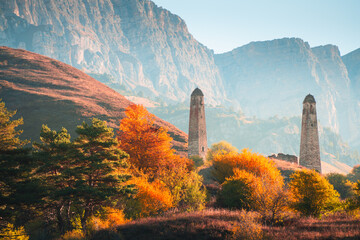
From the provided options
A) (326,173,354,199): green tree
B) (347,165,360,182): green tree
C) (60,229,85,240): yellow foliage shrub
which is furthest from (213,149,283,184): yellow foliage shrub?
(347,165,360,182): green tree

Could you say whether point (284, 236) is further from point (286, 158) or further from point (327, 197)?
point (286, 158)

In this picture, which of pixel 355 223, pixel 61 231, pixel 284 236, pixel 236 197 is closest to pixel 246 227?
pixel 284 236

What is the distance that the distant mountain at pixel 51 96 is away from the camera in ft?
214

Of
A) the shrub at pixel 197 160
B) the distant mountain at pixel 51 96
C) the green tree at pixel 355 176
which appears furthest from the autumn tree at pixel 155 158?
the green tree at pixel 355 176

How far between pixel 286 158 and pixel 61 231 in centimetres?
4406

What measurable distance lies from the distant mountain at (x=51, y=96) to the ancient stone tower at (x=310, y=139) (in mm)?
27326

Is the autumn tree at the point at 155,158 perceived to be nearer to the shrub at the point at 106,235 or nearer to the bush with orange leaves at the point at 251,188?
the bush with orange leaves at the point at 251,188

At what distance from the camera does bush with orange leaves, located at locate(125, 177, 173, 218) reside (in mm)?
23938

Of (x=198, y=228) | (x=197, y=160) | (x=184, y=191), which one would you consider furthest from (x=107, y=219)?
(x=197, y=160)

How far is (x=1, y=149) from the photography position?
22.3m

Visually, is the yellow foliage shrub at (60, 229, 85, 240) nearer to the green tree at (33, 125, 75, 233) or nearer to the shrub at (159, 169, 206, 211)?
the green tree at (33, 125, 75, 233)

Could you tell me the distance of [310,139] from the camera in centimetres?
4684

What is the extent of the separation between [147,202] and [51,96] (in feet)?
199

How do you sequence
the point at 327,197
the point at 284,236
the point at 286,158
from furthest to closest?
the point at 286,158 < the point at 327,197 < the point at 284,236
